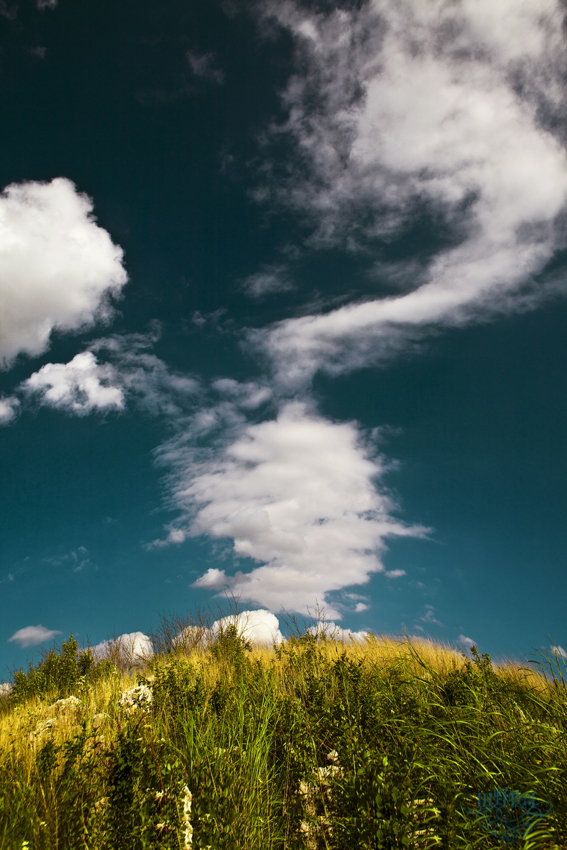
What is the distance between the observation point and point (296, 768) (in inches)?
192

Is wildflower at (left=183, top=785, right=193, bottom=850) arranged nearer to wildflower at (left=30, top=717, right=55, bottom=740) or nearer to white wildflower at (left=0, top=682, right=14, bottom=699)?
wildflower at (left=30, top=717, right=55, bottom=740)

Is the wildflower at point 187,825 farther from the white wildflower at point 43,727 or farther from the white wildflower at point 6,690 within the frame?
the white wildflower at point 6,690

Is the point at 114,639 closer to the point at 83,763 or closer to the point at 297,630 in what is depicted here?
the point at 297,630

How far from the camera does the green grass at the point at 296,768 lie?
11.8 ft

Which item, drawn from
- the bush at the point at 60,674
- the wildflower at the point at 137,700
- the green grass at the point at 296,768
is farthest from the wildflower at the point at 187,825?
the bush at the point at 60,674

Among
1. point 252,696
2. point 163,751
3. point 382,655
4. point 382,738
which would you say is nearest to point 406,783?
point 382,738

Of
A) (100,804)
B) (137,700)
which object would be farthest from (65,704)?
(100,804)

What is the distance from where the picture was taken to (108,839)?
3580 millimetres

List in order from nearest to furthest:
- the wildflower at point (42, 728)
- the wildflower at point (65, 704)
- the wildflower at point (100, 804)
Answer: the wildflower at point (100, 804)
the wildflower at point (42, 728)
the wildflower at point (65, 704)

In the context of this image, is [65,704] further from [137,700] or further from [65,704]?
[137,700]

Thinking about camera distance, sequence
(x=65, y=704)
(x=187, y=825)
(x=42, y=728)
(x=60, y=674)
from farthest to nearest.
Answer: (x=60, y=674)
(x=65, y=704)
(x=42, y=728)
(x=187, y=825)

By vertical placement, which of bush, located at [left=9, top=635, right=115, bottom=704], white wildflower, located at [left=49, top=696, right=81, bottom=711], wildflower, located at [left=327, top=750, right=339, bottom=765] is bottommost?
wildflower, located at [left=327, top=750, right=339, bottom=765]

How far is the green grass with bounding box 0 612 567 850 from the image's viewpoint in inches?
141

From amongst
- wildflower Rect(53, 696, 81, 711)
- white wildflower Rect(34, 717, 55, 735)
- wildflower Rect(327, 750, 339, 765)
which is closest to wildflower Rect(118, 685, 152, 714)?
white wildflower Rect(34, 717, 55, 735)
